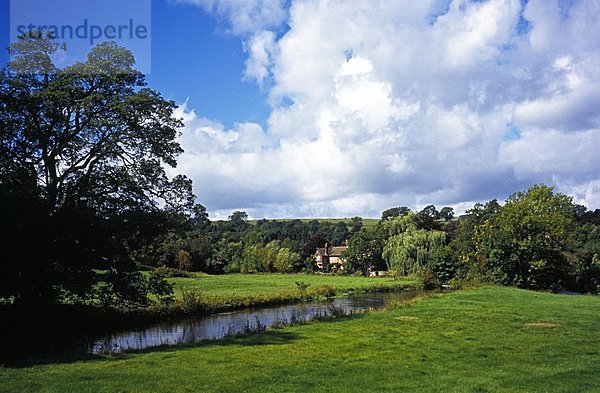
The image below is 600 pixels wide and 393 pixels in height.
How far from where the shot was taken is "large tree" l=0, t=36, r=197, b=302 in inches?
810

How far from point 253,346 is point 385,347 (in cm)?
497

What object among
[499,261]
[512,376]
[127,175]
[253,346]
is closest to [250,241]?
[499,261]

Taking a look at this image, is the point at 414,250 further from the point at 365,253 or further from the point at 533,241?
the point at 533,241

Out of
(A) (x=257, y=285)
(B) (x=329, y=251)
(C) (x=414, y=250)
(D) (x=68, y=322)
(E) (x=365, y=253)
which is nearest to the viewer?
(D) (x=68, y=322)

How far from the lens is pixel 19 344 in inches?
749

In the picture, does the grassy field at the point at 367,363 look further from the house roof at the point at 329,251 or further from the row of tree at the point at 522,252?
the house roof at the point at 329,251

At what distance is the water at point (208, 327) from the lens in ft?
69.3

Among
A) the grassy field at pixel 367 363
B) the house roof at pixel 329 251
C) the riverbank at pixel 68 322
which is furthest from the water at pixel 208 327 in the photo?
the house roof at pixel 329 251

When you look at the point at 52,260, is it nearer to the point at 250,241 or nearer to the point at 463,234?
the point at 463,234

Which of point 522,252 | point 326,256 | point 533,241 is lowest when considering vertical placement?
point 522,252

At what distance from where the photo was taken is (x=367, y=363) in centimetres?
1380

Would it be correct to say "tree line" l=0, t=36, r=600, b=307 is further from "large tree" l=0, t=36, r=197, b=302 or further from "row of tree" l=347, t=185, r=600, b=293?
"row of tree" l=347, t=185, r=600, b=293

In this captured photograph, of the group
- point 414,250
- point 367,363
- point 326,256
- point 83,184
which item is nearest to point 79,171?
point 83,184

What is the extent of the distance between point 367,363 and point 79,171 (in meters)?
18.3
